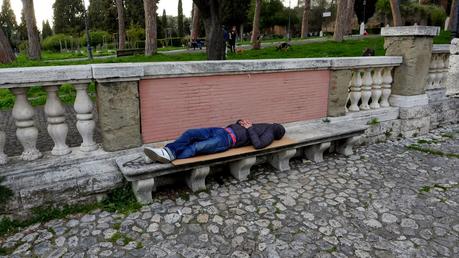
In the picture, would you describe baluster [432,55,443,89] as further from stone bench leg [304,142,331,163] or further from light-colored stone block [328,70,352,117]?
stone bench leg [304,142,331,163]

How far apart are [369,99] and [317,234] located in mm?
3743

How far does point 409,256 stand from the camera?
284cm

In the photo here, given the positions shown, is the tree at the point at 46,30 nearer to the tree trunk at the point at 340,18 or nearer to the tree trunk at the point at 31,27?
the tree trunk at the point at 31,27

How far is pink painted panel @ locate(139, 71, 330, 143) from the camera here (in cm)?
395

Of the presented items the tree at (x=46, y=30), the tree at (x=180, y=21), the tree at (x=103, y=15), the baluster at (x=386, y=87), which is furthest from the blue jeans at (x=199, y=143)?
the tree at (x=46, y=30)

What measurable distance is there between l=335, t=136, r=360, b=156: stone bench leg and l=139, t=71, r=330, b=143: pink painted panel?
21.1 inches

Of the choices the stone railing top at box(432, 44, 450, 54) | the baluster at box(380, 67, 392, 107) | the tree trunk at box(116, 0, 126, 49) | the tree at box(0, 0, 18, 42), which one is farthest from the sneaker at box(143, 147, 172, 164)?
the tree at box(0, 0, 18, 42)

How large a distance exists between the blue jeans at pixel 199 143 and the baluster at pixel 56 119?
109cm

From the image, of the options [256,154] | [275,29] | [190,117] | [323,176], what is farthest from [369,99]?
[275,29]

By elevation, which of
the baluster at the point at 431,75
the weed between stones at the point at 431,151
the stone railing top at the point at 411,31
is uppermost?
the stone railing top at the point at 411,31

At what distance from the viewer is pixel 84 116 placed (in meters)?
3.69

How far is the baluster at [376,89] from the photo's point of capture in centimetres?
593

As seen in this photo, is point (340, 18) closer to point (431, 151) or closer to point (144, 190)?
point (431, 151)

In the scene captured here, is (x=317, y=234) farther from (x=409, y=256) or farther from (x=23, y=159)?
(x=23, y=159)
